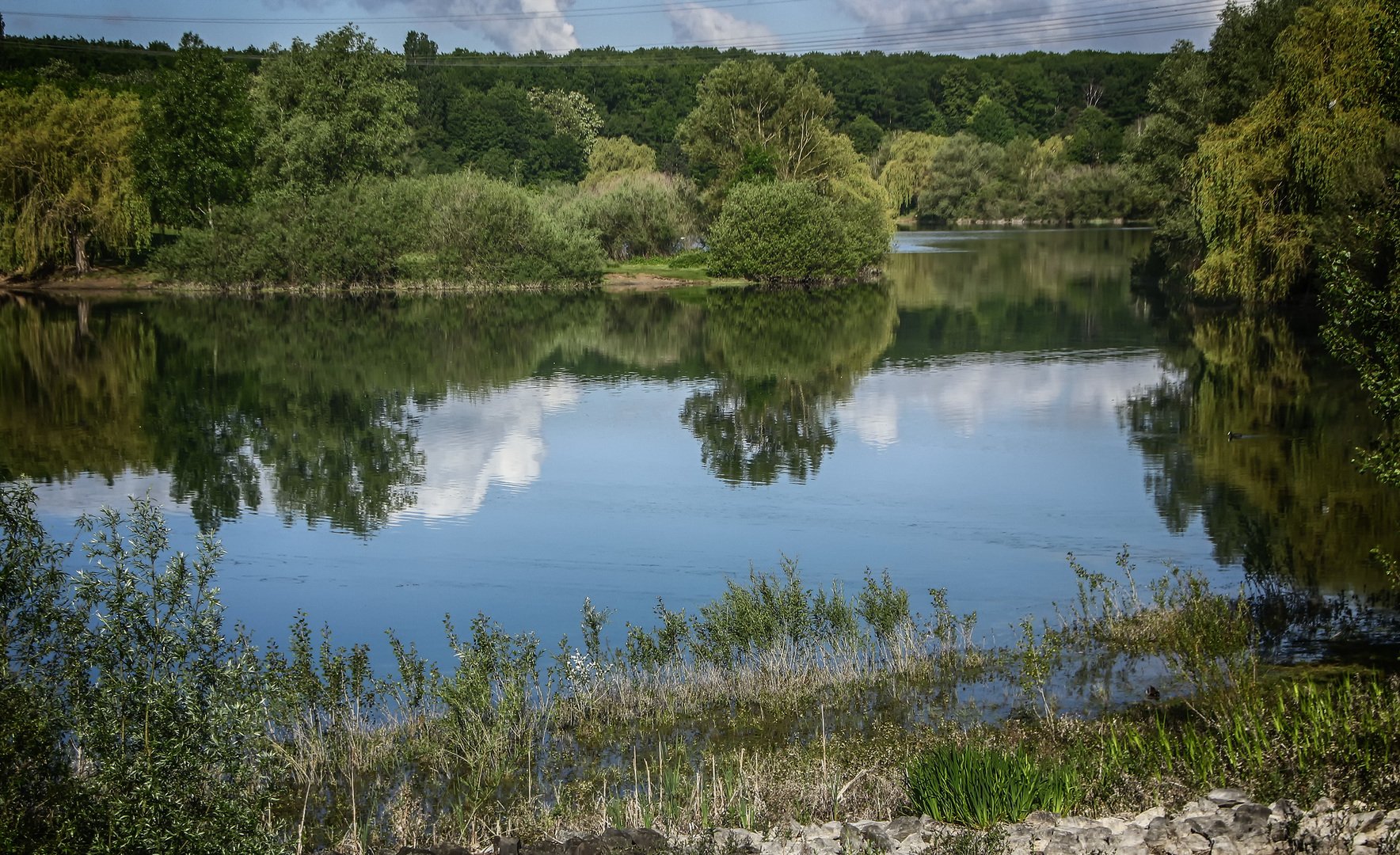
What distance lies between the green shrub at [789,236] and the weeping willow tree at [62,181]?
27.4 m

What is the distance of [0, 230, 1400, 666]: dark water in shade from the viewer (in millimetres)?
16625

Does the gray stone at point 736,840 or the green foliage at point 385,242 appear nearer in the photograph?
the gray stone at point 736,840

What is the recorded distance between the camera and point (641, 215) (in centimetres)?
6906

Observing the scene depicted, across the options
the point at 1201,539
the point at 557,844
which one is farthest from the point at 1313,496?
the point at 557,844

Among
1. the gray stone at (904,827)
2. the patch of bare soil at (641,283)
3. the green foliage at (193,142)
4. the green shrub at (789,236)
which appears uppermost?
the green foliage at (193,142)

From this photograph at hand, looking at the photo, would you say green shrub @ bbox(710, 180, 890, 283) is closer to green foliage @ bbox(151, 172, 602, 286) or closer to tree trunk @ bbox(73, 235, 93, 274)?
green foliage @ bbox(151, 172, 602, 286)

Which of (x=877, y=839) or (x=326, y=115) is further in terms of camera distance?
(x=326, y=115)

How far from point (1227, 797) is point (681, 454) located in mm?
16919

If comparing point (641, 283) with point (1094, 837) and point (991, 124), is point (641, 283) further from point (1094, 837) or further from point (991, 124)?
point (991, 124)

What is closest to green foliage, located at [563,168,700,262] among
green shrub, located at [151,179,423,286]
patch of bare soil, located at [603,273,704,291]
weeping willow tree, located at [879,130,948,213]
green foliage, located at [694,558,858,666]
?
patch of bare soil, located at [603,273,704,291]

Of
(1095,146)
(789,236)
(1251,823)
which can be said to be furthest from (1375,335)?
(1095,146)

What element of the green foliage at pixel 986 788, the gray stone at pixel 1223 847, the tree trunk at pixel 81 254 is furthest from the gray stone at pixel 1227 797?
the tree trunk at pixel 81 254

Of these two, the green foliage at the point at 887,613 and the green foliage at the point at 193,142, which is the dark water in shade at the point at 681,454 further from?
the green foliage at the point at 193,142

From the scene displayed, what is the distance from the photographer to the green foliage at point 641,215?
6812 centimetres
